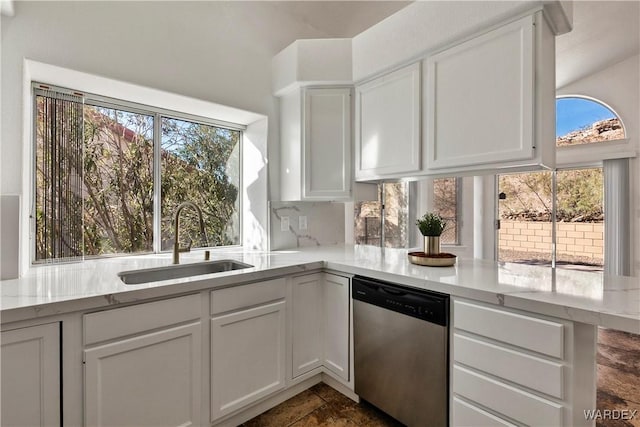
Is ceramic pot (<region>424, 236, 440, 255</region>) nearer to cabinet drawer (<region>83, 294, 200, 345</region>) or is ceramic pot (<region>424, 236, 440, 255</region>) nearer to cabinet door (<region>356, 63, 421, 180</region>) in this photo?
cabinet door (<region>356, 63, 421, 180</region>)

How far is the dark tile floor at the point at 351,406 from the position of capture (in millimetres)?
1741

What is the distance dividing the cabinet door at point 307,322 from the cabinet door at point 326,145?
0.72 m

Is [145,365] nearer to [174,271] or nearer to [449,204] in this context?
[174,271]

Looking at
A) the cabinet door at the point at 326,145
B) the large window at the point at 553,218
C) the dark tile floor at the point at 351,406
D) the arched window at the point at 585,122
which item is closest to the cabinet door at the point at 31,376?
the dark tile floor at the point at 351,406

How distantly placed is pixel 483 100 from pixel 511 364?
131 cm

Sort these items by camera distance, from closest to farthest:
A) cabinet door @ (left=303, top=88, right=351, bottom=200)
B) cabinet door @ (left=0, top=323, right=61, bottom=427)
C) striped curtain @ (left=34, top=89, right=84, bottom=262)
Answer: cabinet door @ (left=0, top=323, right=61, bottom=427) < striped curtain @ (left=34, top=89, right=84, bottom=262) < cabinet door @ (left=303, top=88, right=351, bottom=200)

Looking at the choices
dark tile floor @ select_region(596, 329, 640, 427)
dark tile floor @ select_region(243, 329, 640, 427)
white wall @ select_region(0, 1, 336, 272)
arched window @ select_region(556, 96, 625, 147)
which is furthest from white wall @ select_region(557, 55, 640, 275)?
white wall @ select_region(0, 1, 336, 272)

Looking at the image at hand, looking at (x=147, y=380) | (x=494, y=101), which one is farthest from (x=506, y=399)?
(x=147, y=380)

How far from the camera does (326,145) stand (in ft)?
7.86

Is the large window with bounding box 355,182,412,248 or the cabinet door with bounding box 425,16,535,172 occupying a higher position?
the cabinet door with bounding box 425,16,535,172

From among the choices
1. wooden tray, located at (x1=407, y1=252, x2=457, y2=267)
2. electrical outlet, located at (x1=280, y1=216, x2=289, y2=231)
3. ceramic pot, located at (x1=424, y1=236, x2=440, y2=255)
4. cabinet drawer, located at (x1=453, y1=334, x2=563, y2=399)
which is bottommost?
cabinet drawer, located at (x1=453, y1=334, x2=563, y2=399)

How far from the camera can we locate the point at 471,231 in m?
4.87

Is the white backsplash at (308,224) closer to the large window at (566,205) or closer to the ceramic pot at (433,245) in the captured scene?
the ceramic pot at (433,245)

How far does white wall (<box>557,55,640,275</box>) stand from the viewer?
3.69 m
